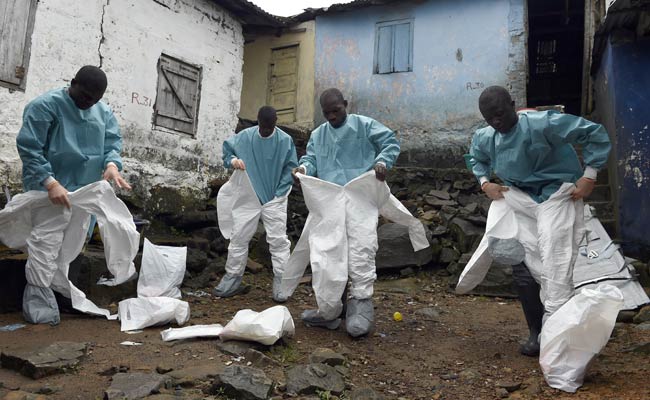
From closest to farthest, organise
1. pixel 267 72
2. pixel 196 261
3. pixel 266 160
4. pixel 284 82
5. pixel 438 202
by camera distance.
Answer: pixel 266 160 < pixel 196 261 < pixel 438 202 < pixel 284 82 < pixel 267 72

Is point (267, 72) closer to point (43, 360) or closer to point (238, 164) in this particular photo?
point (238, 164)

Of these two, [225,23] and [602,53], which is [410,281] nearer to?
[602,53]

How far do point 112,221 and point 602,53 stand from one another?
5988 mm

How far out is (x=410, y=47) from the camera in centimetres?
934

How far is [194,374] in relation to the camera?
2289 mm

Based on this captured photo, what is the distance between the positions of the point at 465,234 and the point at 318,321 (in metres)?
3.16

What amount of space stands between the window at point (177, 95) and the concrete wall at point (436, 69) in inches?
121

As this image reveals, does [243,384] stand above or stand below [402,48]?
below

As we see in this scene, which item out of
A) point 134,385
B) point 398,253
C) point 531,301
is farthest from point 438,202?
point 134,385

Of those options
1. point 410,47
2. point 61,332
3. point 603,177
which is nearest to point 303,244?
point 61,332

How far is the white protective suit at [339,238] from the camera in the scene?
324cm

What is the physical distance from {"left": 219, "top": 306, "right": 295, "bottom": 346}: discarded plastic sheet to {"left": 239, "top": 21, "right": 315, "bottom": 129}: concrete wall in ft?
24.5

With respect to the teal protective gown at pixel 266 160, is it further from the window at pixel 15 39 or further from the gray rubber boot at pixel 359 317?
the window at pixel 15 39

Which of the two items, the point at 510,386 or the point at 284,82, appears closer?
the point at 510,386
